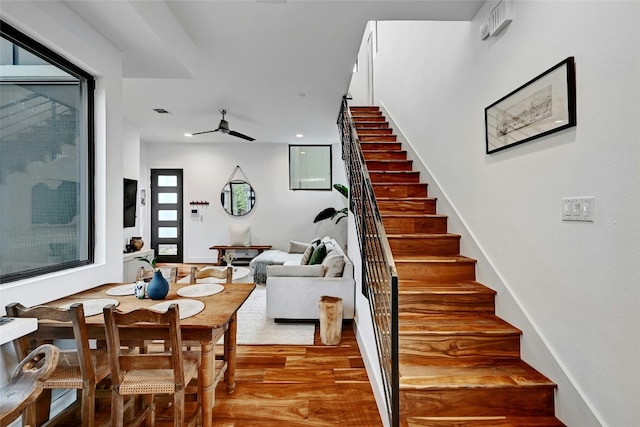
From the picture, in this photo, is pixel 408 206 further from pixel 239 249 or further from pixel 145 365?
pixel 239 249

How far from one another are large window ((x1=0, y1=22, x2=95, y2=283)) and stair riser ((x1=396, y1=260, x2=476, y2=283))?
2.49 meters

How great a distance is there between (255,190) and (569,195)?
677cm

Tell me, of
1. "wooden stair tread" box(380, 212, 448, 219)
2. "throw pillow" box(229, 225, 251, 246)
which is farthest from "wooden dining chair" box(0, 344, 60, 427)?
"throw pillow" box(229, 225, 251, 246)

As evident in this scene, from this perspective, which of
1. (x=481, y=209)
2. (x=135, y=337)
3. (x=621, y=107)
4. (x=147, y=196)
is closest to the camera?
(x=621, y=107)

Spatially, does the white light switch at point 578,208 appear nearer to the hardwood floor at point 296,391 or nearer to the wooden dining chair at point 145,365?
the hardwood floor at point 296,391

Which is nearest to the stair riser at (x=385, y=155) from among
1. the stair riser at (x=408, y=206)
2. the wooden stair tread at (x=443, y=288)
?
the stair riser at (x=408, y=206)

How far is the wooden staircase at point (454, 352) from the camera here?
1.82 metres

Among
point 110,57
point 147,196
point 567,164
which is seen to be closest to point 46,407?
point 110,57

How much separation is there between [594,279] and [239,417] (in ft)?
7.37

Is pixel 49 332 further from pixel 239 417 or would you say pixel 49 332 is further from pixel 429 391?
pixel 429 391

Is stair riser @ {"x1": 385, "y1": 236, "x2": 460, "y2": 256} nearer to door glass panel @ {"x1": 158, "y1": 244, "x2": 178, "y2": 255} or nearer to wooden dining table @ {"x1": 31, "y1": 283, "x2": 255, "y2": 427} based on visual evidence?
wooden dining table @ {"x1": 31, "y1": 283, "x2": 255, "y2": 427}

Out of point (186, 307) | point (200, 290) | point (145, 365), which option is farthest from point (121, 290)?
point (145, 365)

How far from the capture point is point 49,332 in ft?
5.81

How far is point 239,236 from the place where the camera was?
24.7 ft
